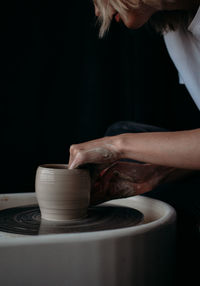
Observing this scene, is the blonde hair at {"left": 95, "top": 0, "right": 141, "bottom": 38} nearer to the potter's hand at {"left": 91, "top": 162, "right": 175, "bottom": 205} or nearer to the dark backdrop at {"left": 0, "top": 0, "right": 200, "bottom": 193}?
the potter's hand at {"left": 91, "top": 162, "right": 175, "bottom": 205}

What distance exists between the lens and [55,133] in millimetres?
2061

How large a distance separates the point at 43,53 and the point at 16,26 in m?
0.19

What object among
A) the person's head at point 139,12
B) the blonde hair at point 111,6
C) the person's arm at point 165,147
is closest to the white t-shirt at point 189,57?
the person's head at point 139,12

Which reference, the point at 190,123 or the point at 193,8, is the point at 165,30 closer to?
the point at 193,8

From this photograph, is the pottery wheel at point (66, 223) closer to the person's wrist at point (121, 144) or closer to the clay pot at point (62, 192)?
the clay pot at point (62, 192)

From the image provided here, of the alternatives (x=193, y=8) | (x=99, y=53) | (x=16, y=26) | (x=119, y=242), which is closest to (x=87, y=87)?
(x=99, y=53)

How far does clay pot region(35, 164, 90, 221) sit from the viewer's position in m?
0.93

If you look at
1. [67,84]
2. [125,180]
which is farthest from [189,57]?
[67,84]

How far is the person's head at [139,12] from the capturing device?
1.17 metres

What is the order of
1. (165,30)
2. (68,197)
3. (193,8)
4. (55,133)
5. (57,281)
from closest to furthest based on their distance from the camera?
(57,281), (68,197), (193,8), (165,30), (55,133)

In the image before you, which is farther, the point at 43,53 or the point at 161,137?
the point at 43,53

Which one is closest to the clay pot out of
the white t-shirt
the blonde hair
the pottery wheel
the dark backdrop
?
the pottery wheel

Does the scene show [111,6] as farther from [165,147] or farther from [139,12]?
[165,147]

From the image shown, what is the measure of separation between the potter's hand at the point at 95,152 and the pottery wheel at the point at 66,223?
0.15 m
